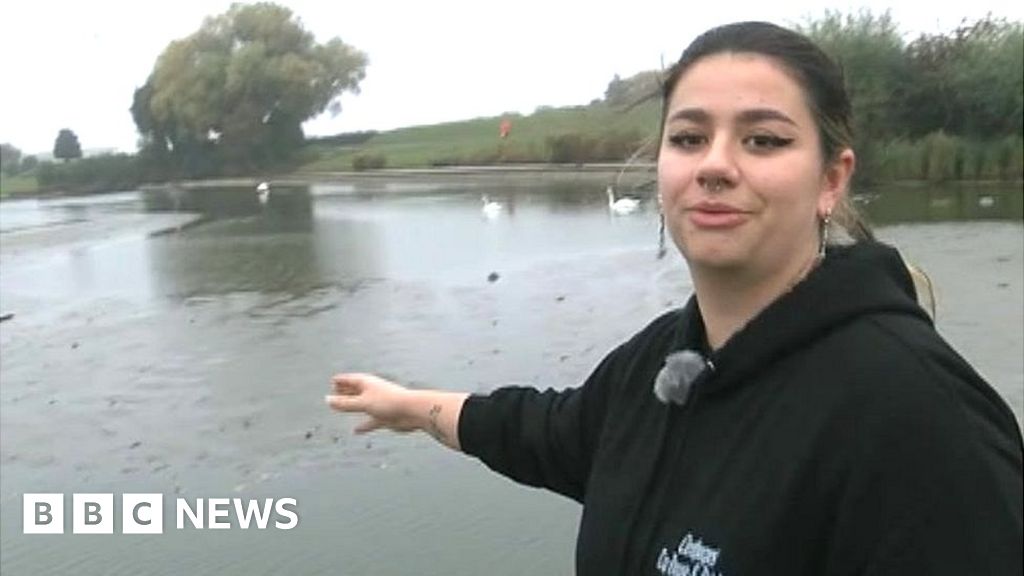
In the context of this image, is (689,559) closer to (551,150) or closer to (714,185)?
(714,185)

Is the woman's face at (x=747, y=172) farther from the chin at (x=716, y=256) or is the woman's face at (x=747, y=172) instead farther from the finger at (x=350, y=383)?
the finger at (x=350, y=383)

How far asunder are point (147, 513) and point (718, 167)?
21.1 feet

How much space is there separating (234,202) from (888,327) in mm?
51331

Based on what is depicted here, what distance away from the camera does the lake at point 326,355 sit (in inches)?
274

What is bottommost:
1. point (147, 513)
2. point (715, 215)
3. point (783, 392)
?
point (147, 513)

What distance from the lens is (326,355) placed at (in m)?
13.1

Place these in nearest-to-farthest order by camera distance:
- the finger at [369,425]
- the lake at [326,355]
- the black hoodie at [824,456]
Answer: the black hoodie at [824,456]
the finger at [369,425]
the lake at [326,355]

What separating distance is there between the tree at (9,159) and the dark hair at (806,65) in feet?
158

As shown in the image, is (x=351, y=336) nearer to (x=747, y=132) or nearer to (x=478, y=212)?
(x=747, y=132)

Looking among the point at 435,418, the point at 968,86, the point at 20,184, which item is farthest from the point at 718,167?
the point at 20,184

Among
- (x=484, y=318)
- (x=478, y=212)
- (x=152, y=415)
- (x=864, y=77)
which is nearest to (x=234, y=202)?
(x=478, y=212)

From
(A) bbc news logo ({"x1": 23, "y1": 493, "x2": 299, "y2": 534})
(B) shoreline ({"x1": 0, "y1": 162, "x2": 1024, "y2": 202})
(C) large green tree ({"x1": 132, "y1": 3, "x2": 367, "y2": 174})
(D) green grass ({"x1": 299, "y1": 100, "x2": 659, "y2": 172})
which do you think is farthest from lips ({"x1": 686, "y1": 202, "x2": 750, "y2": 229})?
(C) large green tree ({"x1": 132, "y1": 3, "x2": 367, "y2": 174})

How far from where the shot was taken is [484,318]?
1518cm

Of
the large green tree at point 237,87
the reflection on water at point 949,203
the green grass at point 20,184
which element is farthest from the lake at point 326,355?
the large green tree at point 237,87
